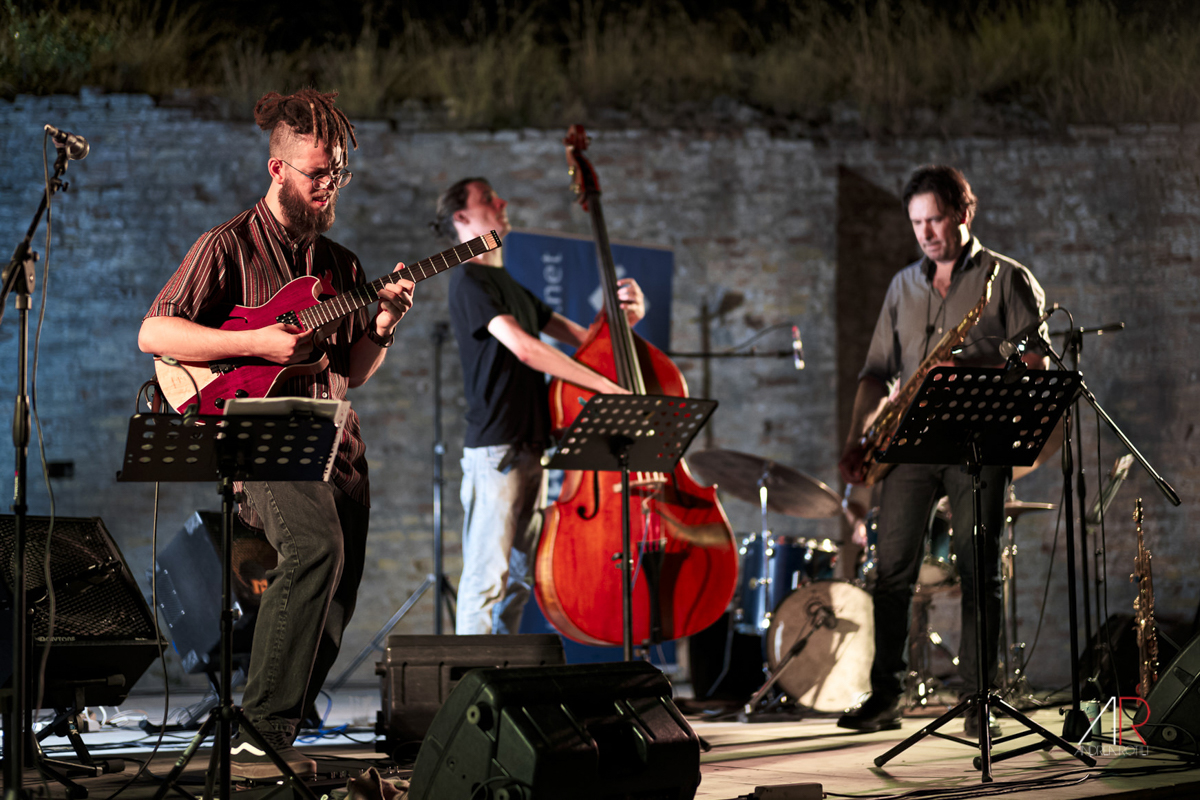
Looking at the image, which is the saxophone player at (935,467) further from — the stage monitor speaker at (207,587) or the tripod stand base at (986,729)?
the stage monitor speaker at (207,587)

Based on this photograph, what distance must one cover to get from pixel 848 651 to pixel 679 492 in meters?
1.26

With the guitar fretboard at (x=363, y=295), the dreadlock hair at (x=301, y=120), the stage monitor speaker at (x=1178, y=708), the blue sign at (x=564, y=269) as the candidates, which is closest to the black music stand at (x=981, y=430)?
the stage monitor speaker at (x=1178, y=708)

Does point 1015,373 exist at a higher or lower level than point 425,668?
higher

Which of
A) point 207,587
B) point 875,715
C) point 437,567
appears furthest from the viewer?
point 437,567

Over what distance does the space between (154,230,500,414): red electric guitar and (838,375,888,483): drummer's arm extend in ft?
6.80

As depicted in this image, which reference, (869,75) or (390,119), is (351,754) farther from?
(869,75)

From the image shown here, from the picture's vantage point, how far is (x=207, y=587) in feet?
14.6

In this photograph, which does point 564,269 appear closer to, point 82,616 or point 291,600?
point 82,616

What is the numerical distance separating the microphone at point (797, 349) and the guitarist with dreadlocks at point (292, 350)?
10.8ft

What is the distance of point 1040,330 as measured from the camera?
3.96 meters

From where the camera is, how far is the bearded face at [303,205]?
311 centimetres

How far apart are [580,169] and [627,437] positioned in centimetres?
160

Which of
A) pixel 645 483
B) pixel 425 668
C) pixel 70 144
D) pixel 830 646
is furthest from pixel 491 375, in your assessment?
pixel 70 144

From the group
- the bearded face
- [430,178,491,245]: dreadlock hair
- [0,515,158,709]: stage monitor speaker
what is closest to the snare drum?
[430,178,491,245]: dreadlock hair
